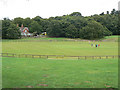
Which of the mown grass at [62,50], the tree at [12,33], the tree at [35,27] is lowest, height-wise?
the mown grass at [62,50]

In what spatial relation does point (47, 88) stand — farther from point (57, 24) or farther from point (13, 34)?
point (57, 24)

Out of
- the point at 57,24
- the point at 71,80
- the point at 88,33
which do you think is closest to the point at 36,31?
the point at 57,24

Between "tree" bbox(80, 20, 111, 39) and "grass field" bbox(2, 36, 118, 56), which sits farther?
"tree" bbox(80, 20, 111, 39)

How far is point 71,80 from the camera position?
13.4 m

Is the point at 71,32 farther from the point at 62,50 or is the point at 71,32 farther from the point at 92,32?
the point at 62,50

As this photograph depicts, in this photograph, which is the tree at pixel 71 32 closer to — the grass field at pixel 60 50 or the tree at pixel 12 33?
the tree at pixel 12 33

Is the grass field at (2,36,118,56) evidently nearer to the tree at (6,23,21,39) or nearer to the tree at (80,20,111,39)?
the tree at (6,23,21,39)

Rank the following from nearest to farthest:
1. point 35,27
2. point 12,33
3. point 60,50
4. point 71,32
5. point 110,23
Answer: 1. point 60,50
2. point 12,33
3. point 71,32
4. point 110,23
5. point 35,27

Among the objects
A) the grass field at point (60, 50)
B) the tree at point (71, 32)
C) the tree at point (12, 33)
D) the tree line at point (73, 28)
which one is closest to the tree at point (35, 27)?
the tree line at point (73, 28)

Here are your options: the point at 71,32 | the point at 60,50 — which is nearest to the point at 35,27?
the point at 71,32

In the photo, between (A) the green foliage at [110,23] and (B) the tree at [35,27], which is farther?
(B) the tree at [35,27]

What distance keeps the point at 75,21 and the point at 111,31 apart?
22.6 m

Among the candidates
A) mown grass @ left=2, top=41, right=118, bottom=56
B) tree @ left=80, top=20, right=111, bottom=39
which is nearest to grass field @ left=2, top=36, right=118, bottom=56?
mown grass @ left=2, top=41, right=118, bottom=56

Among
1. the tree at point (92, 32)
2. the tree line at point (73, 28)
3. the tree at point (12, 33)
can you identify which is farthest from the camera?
the tree at point (92, 32)
